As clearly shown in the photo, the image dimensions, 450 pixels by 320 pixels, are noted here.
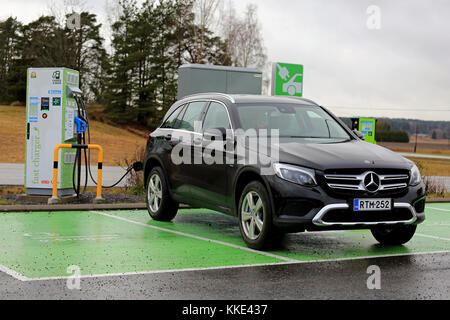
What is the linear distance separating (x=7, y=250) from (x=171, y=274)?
2.33m

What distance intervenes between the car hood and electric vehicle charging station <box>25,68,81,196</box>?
555 centimetres

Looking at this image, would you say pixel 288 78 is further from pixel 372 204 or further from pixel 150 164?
pixel 372 204

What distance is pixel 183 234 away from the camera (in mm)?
9750

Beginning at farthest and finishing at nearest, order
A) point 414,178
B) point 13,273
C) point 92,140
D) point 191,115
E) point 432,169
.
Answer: point 92,140 → point 432,169 → point 191,115 → point 414,178 → point 13,273

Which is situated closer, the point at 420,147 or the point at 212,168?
the point at 212,168

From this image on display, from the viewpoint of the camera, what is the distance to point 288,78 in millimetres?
17609

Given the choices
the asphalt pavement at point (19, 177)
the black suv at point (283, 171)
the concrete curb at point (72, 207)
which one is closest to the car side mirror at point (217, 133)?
the black suv at point (283, 171)

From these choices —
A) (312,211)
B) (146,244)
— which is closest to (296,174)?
(312,211)

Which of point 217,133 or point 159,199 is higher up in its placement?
point 217,133

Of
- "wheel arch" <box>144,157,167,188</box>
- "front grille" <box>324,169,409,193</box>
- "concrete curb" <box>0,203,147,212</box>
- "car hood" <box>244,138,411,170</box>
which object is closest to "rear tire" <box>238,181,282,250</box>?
"car hood" <box>244,138,411,170</box>

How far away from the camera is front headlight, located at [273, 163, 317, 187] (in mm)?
7812

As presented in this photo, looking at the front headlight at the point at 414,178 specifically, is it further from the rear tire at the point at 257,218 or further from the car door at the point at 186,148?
the car door at the point at 186,148

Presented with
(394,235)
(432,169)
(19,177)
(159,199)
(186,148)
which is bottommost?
(432,169)

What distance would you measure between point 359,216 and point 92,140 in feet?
130
